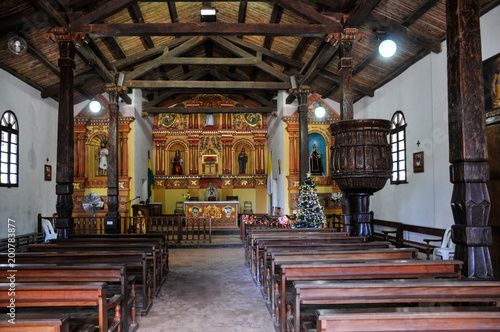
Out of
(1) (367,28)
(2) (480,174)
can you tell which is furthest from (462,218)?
(1) (367,28)

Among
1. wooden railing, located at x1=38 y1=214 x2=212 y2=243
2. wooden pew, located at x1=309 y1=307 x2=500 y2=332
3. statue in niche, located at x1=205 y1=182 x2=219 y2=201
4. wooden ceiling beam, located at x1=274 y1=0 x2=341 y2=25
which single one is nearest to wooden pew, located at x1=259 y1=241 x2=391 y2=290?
wooden pew, located at x1=309 y1=307 x2=500 y2=332

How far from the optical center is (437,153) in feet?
27.4

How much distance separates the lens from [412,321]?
7.52 feet

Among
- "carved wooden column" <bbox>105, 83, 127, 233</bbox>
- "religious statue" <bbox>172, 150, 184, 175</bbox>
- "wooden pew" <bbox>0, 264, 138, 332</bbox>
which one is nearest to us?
"wooden pew" <bbox>0, 264, 138, 332</bbox>

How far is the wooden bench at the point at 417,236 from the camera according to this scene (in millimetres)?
8109

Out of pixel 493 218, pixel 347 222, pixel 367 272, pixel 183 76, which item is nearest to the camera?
pixel 367 272

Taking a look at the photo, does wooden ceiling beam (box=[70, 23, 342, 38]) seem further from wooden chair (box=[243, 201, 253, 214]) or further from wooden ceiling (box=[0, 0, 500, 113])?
wooden chair (box=[243, 201, 253, 214])

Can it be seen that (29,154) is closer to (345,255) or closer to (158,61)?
(158,61)

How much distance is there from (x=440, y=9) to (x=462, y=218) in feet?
17.7

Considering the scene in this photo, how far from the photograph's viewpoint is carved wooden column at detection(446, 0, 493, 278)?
150 inches

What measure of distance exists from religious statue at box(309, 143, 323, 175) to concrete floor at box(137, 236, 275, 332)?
6.33 m

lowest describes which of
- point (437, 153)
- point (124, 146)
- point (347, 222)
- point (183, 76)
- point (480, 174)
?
point (347, 222)

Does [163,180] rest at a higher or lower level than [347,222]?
higher

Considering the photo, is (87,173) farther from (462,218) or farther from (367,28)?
(462,218)
